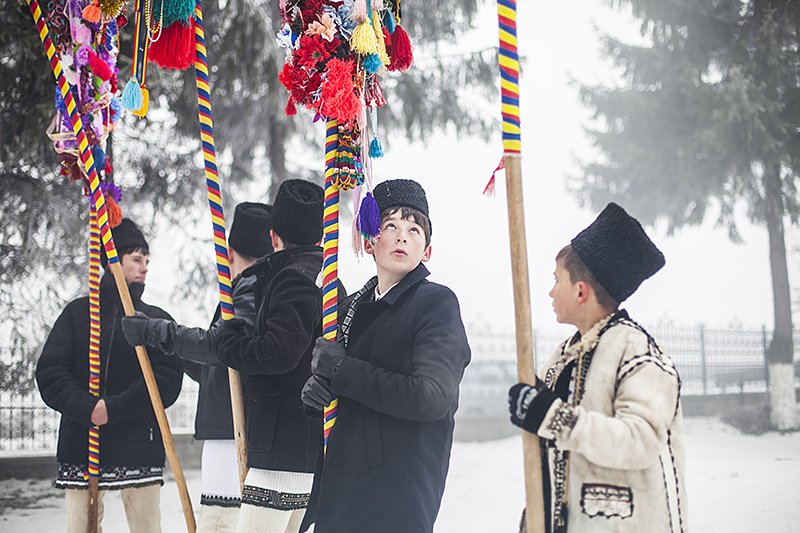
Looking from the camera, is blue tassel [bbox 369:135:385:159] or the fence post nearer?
blue tassel [bbox 369:135:385:159]

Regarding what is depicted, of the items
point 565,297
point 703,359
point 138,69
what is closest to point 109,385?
point 138,69

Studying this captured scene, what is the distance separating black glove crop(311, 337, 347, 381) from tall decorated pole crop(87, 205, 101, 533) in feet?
5.69

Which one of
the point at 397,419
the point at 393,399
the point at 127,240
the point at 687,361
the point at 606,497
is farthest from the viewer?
the point at 687,361

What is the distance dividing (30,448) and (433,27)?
22.3 feet

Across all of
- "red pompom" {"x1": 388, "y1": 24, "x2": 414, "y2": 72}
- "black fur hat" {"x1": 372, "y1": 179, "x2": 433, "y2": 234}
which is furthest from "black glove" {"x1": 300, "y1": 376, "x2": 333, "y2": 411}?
"red pompom" {"x1": 388, "y1": 24, "x2": 414, "y2": 72}

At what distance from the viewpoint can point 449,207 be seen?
29.6 m

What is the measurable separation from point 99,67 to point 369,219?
2.16 metres

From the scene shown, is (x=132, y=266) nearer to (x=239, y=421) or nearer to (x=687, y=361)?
(x=239, y=421)

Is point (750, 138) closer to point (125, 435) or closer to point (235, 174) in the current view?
point (235, 174)

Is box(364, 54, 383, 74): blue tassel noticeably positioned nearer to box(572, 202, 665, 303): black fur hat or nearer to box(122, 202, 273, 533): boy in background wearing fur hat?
box(122, 202, 273, 533): boy in background wearing fur hat

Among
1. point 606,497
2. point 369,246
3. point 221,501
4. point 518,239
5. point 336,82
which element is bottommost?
point 221,501

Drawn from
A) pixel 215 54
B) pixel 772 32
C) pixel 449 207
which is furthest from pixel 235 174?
pixel 449 207

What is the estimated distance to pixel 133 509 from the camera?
3568 millimetres

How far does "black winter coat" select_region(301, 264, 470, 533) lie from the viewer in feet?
7.06
